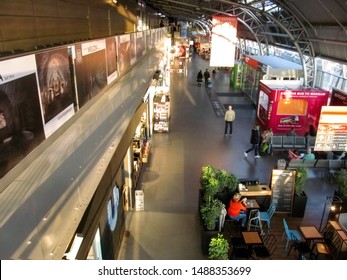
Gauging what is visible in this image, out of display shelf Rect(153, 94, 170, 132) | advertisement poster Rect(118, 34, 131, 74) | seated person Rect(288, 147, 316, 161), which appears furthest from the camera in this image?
display shelf Rect(153, 94, 170, 132)

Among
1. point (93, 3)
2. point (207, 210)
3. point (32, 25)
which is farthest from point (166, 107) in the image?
point (32, 25)

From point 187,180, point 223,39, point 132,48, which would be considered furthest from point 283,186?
point 223,39

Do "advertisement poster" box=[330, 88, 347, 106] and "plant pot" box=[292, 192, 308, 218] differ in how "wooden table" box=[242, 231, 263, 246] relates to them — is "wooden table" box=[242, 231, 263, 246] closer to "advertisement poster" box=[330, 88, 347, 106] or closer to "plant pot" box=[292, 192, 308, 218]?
"plant pot" box=[292, 192, 308, 218]

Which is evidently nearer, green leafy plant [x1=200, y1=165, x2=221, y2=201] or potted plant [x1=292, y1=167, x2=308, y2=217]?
green leafy plant [x1=200, y1=165, x2=221, y2=201]

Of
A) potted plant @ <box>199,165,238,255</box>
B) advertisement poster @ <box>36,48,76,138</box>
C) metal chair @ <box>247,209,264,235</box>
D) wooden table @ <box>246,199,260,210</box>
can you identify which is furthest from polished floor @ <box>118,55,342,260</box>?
advertisement poster @ <box>36,48,76,138</box>

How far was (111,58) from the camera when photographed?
6.71 meters

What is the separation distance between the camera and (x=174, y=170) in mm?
11430

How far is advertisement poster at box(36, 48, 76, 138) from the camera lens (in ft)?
10.5

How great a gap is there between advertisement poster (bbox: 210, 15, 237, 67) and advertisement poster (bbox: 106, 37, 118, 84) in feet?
22.1

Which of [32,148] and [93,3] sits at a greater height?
[93,3]

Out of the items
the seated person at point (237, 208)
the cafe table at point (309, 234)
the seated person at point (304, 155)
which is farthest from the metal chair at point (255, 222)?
the seated person at point (304, 155)

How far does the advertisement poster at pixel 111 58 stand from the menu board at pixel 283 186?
5.35m
